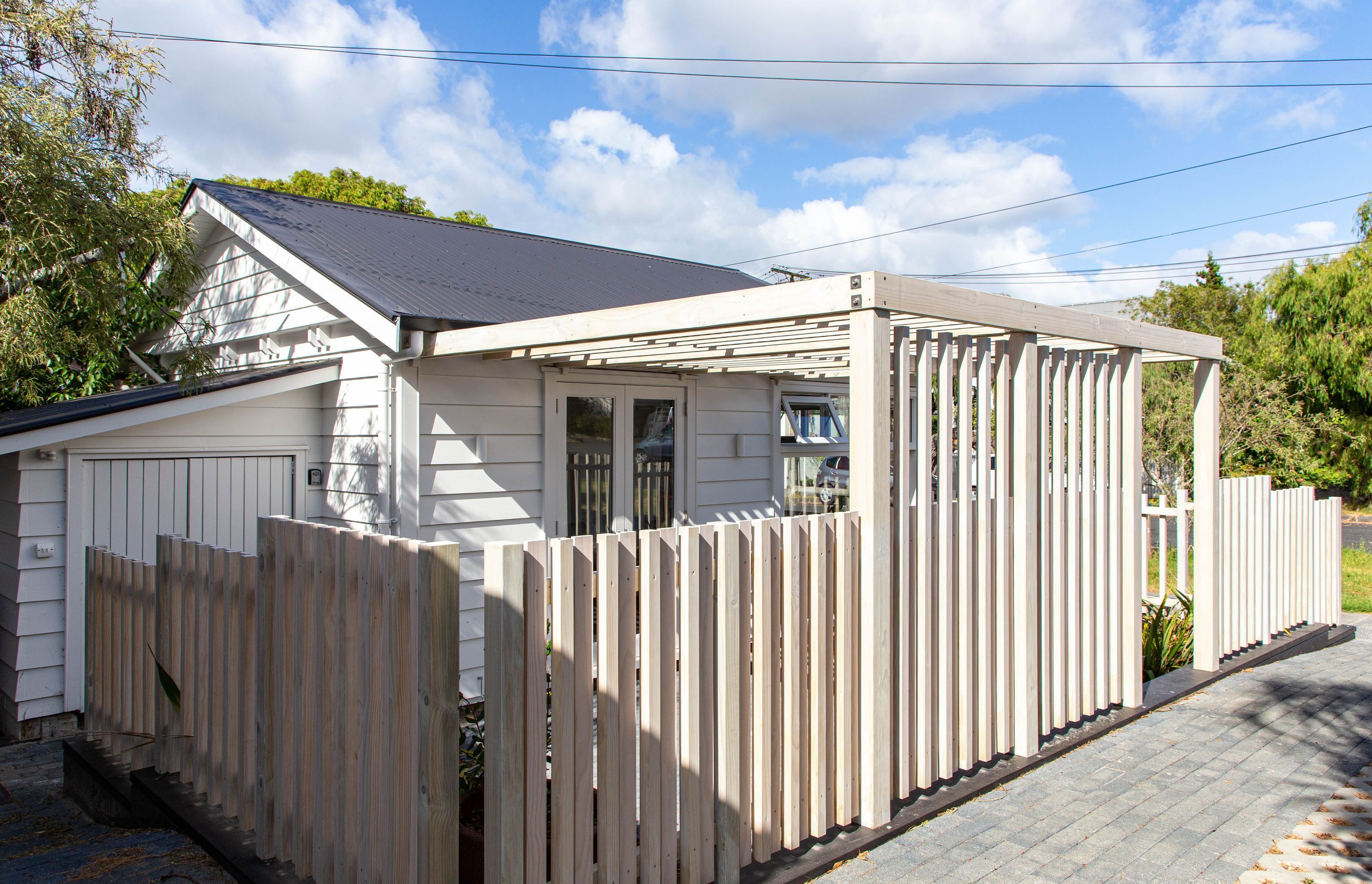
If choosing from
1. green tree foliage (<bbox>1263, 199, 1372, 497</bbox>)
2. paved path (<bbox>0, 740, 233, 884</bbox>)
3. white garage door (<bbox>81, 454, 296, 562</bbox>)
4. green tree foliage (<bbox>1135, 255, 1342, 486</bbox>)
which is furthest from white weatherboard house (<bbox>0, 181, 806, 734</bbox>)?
green tree foliage (<bbox>1263, 199, 1372, 497</bbox>)

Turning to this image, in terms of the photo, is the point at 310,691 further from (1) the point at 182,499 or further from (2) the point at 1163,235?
(2) the point at 1163,235

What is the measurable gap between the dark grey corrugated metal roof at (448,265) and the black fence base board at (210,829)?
2.93 meters

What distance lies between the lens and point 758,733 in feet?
10.3

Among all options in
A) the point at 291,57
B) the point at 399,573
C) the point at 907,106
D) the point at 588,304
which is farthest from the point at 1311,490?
the point at 907,106

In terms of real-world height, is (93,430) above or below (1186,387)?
below

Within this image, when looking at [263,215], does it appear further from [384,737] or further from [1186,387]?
[1186,387]

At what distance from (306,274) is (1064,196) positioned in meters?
27.0

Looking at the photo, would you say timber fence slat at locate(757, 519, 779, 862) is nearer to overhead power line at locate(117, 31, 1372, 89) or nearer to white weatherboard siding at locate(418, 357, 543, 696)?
white weatherboard siding at locate(418, 357, 543, 696)

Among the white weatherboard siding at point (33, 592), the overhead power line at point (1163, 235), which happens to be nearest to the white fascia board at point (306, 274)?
the white weatherboard siding at point (33, 592)

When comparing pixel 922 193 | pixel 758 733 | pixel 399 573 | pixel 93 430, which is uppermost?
pixel 922 193

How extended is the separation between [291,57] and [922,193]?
140 ft

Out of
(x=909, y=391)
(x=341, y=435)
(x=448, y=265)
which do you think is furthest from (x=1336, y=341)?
(x=341, y=435)

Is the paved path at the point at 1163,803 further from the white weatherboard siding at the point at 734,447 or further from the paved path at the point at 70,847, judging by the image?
the white weatherboard siding at the point at 734,447

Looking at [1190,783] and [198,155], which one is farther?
[198,155]
